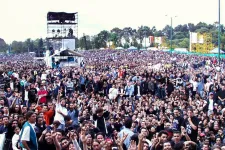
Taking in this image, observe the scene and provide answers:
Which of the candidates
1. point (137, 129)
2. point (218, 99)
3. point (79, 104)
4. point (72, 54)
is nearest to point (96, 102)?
point (79, 104)

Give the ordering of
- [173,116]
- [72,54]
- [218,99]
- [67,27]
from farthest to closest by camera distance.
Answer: [67,27] → [72,54] → [218,99] → [173,116]

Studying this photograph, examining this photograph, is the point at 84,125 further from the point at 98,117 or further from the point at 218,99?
the point at 218,99

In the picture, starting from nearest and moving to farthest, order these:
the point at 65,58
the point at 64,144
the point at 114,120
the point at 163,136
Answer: the point at 64,144
the point at 163,136
the point at 114,120
the point at 65,58

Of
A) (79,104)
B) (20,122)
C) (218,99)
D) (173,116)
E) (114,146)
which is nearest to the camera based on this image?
(114,146)

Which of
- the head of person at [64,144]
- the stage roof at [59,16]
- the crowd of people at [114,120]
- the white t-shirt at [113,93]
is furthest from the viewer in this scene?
the stage roof at [59,16]

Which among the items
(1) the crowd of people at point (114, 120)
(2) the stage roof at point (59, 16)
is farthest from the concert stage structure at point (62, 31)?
(1) the crowd of people at point (114, 120)

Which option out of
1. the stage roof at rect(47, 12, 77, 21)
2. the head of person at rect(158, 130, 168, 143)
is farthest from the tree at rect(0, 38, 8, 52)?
the head of person at rect(158, 130, 168, 143)

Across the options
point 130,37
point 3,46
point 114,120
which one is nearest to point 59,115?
point 114,120

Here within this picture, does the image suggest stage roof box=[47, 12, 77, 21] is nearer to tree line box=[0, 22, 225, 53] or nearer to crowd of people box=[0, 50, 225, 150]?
crowd of people box=[0, 50, 225, 150]

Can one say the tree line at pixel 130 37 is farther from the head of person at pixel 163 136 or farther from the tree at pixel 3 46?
the head of person at pixel 163 136

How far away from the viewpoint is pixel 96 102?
58.5ft

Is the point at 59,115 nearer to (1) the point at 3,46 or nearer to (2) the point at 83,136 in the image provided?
(2) the point at 83,136

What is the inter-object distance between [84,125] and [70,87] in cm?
1494

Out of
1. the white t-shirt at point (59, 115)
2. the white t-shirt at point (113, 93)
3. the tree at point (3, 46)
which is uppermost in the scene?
the tree at point (3, 46)
